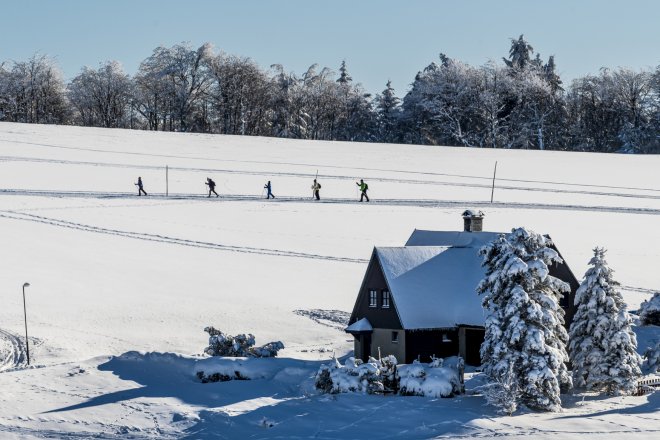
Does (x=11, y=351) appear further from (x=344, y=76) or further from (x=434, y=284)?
(x=344, y=76)

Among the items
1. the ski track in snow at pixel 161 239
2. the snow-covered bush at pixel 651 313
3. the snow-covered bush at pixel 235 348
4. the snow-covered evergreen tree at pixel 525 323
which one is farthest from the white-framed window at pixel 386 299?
the ski track in snow at pixel 161 239

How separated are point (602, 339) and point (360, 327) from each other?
31.2 ft

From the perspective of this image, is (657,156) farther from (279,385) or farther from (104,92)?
(279,385)

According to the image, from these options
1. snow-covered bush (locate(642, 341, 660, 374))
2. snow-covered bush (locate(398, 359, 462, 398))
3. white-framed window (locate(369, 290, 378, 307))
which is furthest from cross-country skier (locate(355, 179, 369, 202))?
snow-covered bush (locate(398, 359, 462, 398))

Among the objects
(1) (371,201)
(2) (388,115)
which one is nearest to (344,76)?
(2) (388,115)

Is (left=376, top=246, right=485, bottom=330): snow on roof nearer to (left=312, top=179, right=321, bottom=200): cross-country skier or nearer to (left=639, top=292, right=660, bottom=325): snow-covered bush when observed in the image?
(left=639, top=292, right=660, bottom=325): snow-covered bush

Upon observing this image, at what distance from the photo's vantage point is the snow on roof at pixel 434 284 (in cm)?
3681

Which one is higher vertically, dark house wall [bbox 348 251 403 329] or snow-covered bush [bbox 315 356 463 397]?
dark house wall [bbox 348 251 403 329]

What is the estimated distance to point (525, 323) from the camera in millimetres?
30344

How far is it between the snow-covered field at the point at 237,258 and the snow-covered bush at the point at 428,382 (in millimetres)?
542

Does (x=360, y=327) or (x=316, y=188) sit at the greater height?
(x=316, y=188)

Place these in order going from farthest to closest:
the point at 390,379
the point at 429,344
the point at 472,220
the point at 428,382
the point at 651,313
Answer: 1. the point at 651,313
2. the point at 472,220
3. the point at 429,344
4. the point at 390,379
5. the point at 428,382

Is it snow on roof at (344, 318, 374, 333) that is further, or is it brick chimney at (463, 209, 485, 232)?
brick chimney at (463, 209, 485, 232)

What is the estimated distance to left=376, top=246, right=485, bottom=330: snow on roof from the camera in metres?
36.8
